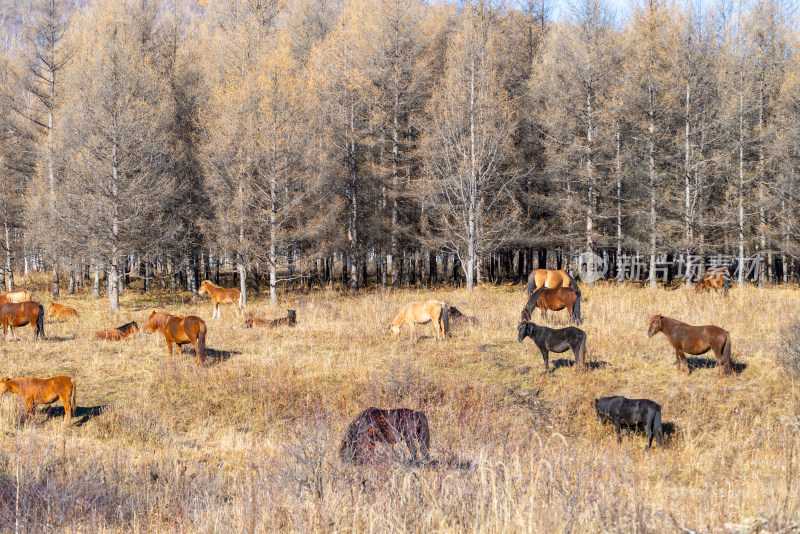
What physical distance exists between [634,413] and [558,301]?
8.05 metres

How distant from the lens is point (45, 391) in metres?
10.0

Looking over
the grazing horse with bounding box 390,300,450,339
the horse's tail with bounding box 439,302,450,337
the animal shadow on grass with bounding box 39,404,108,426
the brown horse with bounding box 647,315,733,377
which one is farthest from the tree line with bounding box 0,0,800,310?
the brown horse with bounding box 647,315,733,377

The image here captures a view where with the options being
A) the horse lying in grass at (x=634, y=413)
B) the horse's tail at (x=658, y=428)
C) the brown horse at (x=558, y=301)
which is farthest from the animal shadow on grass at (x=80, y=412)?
the brown horse at (x=558, y=301)

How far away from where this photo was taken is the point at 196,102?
32.9 m

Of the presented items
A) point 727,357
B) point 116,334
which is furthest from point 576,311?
point 116,334

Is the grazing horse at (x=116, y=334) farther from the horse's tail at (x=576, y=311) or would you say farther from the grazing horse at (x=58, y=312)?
the horse's tail at (x=576, y=311)

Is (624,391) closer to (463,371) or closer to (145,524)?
(463,371)

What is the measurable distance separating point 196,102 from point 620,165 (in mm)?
24317

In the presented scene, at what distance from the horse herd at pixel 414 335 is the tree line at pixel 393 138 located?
7430 millimetres

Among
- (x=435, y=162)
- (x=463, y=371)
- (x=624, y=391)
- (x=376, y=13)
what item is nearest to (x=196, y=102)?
(x=376, y=13)

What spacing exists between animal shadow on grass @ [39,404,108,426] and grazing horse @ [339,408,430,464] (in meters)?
6.11

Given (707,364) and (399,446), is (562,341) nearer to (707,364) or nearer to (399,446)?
(707,364)

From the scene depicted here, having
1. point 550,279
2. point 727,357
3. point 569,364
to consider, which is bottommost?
point 569,364

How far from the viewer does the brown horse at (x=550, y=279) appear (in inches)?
825
